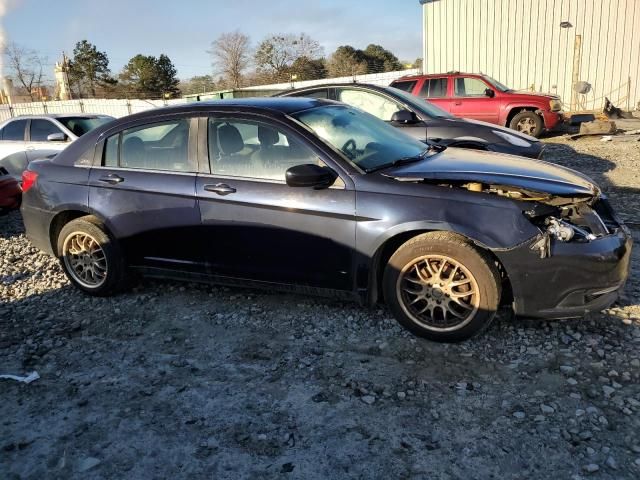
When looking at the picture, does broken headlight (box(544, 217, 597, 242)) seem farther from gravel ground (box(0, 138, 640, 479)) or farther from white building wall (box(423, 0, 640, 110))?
white building wall (box(423, 0, 640, 110))

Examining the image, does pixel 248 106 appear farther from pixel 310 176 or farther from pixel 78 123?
pixel 78 123

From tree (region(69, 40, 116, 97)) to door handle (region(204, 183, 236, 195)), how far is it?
56.0 meters

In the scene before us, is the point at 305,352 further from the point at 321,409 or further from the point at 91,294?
the point at 91,294

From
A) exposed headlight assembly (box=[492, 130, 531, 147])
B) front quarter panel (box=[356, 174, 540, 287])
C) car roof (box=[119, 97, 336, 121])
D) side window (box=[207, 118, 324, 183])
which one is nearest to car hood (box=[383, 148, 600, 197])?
front quarter panel (box=[356, 174, 540, 287])

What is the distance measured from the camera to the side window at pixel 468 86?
12992mm

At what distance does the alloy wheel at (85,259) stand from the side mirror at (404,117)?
13.6 feet

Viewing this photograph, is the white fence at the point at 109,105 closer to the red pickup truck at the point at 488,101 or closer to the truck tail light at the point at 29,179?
the red pickup truck at the point at 488,101

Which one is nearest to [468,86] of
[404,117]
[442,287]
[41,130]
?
[404,117]

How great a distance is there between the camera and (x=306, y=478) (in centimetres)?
244

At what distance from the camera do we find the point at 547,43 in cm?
2000

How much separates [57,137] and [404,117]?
651 cm

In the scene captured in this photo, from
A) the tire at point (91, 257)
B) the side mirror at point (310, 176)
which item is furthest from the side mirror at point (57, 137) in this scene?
the side mirror at point (310, 176)

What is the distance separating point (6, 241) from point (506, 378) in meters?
6.38

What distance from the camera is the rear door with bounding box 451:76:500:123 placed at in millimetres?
12758
